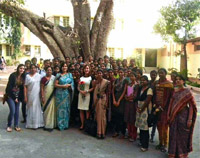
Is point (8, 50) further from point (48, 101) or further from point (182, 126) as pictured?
point (182, 126)

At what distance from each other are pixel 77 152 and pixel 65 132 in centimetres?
127

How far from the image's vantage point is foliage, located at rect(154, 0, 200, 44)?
1558 centimetres

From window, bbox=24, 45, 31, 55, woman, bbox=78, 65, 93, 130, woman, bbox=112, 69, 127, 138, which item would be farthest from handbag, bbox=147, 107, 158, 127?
window, bbox=24, 45, 31, 55

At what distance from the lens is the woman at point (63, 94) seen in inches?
226

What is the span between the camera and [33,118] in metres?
5.83

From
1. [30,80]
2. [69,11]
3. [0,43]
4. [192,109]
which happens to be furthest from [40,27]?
[0,43]

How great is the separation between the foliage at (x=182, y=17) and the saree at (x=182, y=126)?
42.7 ft

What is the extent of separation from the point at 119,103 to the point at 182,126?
5.18 ft

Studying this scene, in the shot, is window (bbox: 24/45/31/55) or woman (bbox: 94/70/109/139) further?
window (bbox: 24/45/31/55)

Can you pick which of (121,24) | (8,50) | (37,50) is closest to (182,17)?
(121,24)

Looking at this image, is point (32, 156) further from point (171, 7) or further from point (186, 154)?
point (171, 7)

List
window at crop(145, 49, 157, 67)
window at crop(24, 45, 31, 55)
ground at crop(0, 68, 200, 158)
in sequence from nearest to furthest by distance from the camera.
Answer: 1. ground at crop(0, 68, 200, 158)
2. window at crop(24, 45, 31, 55)
3. window at crop(145, 49, 157, 67)

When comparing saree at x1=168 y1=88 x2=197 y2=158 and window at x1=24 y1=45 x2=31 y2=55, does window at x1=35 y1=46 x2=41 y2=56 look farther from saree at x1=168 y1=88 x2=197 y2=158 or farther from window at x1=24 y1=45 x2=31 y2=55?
saree at x1=168 y1=88 x2=197 y2=158

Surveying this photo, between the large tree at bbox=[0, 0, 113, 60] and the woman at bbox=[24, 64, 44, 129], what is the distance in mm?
4424
